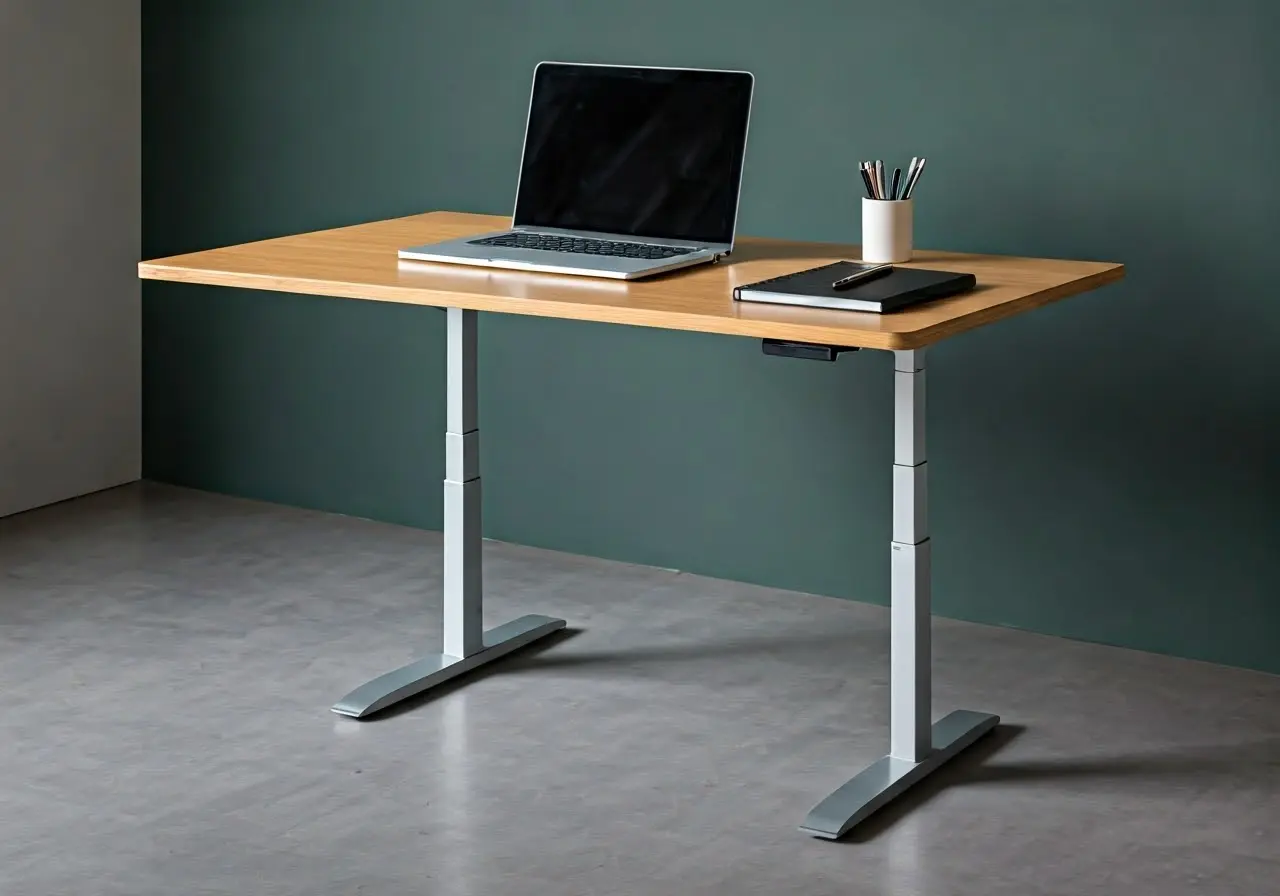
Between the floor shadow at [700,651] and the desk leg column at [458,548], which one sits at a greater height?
the desk leg column at [458,548]

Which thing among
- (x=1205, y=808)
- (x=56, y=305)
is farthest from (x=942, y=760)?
(x=56, y=305)

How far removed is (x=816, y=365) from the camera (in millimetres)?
3969

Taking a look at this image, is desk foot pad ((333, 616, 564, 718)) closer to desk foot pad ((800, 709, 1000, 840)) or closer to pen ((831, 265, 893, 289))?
desk foot pad ((800, 709, 1000, 840))

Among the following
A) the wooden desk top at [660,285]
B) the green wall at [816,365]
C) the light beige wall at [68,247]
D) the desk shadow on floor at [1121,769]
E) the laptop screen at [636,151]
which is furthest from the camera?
the light beige wall at [68,247]

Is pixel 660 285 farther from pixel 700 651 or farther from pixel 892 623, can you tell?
pixel 700 651

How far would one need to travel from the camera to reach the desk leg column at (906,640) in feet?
9.48

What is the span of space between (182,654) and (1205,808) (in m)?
1.93

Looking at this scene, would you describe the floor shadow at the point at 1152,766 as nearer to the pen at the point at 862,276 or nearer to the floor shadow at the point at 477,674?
the pen at the point at 862,276

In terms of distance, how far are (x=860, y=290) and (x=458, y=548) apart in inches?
43.3

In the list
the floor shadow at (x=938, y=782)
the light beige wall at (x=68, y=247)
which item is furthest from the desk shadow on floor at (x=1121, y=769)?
the light beige wall at (x=68, y=247)

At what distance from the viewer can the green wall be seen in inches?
139

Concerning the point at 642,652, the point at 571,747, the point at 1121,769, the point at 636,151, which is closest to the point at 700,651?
the point at 642,652

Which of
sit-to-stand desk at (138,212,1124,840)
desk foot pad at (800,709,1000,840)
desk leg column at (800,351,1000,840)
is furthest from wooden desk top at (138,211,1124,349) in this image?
desk foot pad at (800,709,1000,840)

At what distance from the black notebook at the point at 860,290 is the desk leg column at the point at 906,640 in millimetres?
128
